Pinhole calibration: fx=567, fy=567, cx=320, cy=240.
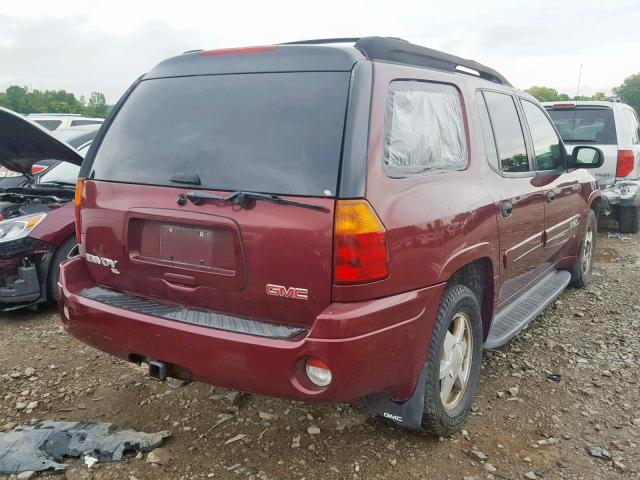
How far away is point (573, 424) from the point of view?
3043 millimetres

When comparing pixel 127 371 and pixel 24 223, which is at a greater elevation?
pixel 24 223

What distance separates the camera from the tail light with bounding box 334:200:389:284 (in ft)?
7.00

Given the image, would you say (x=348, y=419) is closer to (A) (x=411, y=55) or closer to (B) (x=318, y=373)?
(B) (x=318, y=373)

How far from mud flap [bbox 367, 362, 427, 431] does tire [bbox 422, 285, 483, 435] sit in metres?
0.06

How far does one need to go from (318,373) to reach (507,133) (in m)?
2.09

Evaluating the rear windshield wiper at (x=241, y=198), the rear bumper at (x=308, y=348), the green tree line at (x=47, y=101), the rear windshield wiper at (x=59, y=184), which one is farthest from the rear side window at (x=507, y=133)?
the green tree line at (x=47, y=101)

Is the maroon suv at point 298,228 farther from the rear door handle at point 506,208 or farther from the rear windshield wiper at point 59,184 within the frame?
the rear windshield wiper at point 59,184

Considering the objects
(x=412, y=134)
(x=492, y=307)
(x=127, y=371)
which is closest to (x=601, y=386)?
(x=492, y=307)

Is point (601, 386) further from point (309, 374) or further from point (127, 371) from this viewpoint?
point (127, 371)

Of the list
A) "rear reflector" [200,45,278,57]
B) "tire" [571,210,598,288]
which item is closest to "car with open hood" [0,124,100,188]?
"rear reflector" [200,45,278,57]

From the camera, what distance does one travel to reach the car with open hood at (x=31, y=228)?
4336 millimetres

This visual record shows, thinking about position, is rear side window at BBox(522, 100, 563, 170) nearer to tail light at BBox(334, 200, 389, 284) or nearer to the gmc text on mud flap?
tail light at BBox(334, 200, 389, 284)

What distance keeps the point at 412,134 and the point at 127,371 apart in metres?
2.34

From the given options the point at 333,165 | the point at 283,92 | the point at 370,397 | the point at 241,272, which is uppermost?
the point at 283,92
